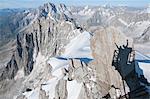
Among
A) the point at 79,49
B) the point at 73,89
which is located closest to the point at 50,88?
the point at 73,89

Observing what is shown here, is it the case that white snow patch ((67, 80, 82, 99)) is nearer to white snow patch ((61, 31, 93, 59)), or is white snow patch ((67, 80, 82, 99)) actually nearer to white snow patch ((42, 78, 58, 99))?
white snow patch ((42, 78, 58, 99))

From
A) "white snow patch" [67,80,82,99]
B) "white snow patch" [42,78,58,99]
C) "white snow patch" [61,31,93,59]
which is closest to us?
"white snow patch" [67,80,82,99]

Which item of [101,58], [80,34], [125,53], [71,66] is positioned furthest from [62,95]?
[80,34]

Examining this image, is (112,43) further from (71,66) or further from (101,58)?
(71,66)

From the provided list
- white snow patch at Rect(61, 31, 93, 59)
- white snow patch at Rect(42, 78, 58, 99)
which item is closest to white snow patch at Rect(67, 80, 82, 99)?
white snow patch at Rect(42, 78, 58, 99)

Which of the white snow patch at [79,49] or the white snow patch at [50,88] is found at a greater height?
the white snow patch at [79,49]

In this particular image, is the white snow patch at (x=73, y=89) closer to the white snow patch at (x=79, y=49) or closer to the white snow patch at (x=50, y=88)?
the white snow patch at (x=50, y=88)

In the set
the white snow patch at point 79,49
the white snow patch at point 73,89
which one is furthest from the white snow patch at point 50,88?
the white snow patch at point 79,49

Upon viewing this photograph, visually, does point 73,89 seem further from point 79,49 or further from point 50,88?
point 79,49
